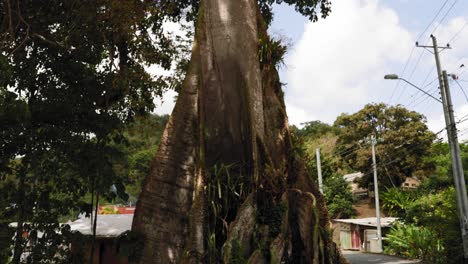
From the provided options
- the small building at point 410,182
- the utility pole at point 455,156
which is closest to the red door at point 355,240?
the small building at point 410,182

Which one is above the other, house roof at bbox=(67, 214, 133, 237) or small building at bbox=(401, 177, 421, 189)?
small building at bbox=(401, 177, 421, 189)

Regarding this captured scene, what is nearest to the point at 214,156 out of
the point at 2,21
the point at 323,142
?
the point at 2,21

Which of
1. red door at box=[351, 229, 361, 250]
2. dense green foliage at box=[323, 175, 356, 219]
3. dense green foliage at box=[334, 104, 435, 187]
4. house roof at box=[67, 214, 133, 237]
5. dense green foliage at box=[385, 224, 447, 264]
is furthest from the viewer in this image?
dense green foliage at box=[323, 175, 356, 219]

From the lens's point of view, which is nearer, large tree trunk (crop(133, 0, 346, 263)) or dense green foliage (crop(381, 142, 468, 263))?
large tree trunk (crop(133, 0, 346, 263))

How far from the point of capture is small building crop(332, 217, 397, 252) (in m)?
34.7

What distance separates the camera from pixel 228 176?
7.43m

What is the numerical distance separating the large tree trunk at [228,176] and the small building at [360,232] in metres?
26.2

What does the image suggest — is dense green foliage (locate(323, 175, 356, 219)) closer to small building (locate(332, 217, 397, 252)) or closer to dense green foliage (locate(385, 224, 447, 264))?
small building (locate(332, 217, 397, 252))

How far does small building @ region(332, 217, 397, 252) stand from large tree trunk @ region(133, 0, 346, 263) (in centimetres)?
2619

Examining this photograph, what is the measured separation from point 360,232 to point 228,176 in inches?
1315

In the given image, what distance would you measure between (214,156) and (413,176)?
4015 centimetres

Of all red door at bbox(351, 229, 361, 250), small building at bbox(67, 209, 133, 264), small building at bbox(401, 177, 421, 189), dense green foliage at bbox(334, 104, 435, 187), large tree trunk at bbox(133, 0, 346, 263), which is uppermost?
dense green foliage at bbox(334, 104, 435, 187)

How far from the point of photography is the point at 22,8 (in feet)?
31.9

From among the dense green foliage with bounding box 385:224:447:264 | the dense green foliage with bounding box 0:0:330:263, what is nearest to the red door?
the dense green foliage with bounding box 385:224:447:264
